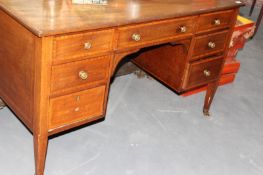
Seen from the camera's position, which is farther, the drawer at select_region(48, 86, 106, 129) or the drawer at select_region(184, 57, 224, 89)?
the drawer at select_region(184, 57, 224, 89)

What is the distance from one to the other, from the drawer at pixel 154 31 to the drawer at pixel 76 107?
0.28 m

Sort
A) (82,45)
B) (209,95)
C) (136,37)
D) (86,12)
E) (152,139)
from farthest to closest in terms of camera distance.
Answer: (209,95) → (152,139) → (136,37) → (86,12) → (82,45)

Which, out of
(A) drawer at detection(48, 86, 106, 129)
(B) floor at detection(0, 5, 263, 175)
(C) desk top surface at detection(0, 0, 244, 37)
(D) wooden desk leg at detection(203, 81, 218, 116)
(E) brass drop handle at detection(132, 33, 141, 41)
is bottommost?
(B) floor at detection(0, 5, 263, 175)

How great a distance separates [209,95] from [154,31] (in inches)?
37.2

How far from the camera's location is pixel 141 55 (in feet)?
9.26

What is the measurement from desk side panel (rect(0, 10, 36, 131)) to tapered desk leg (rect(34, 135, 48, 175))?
0.09 m

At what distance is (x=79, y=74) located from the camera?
181 centimetres

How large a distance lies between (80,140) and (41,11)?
3.00 feet

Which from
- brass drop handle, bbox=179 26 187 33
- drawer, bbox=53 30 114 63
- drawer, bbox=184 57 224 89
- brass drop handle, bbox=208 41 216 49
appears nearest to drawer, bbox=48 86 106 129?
drawer, bbox=53 30 114 63

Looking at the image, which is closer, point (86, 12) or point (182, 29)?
point (86, 12)

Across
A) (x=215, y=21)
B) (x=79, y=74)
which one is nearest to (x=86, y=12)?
(x=79, y=74)

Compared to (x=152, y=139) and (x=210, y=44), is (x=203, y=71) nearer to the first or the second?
(x=210, y=44)

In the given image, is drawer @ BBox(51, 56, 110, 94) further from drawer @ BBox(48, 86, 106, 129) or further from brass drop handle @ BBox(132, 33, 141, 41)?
brass drop handle @ BBox(132, 33, 141, 41)

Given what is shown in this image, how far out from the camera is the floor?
2.20m
